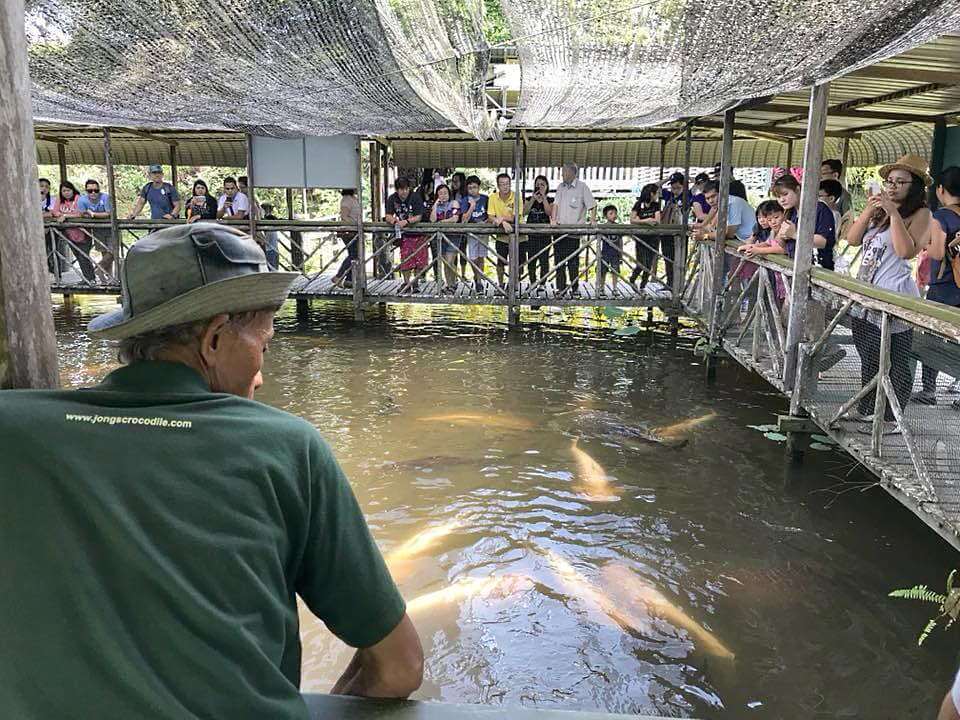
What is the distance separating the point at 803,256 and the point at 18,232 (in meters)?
5.78

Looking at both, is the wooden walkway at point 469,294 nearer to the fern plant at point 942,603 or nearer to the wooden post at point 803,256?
the wooden post at point 803,256

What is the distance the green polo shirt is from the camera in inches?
43.3

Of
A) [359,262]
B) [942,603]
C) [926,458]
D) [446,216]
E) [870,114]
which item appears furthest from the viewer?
[446,216]

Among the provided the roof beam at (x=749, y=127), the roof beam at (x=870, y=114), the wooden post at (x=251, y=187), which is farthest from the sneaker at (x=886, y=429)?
the wooden post at (x=251, y=187)

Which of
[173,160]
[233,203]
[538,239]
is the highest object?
[173,160]

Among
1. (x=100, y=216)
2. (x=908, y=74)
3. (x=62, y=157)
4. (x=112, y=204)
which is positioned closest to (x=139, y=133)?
(x=100, y=216)

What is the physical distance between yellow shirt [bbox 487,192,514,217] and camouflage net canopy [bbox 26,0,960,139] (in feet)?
16.2

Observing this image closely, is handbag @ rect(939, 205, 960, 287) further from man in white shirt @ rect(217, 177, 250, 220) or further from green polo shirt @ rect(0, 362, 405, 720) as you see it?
man in white shirt @ rect(217, 177, 250, 220)

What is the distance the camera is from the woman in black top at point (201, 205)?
12.4m

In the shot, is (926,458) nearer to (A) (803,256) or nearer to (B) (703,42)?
(A) (803,256)

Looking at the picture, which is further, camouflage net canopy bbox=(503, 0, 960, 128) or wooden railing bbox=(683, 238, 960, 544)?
wooden railing bbox=(683, 238, 960, 544)

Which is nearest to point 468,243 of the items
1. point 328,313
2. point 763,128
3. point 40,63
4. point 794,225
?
point 328,313

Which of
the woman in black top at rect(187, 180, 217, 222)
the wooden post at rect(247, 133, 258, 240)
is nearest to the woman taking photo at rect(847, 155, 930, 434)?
the wooden post at rect(247, 133, 258, 240)

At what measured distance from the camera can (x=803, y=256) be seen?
6098mm
